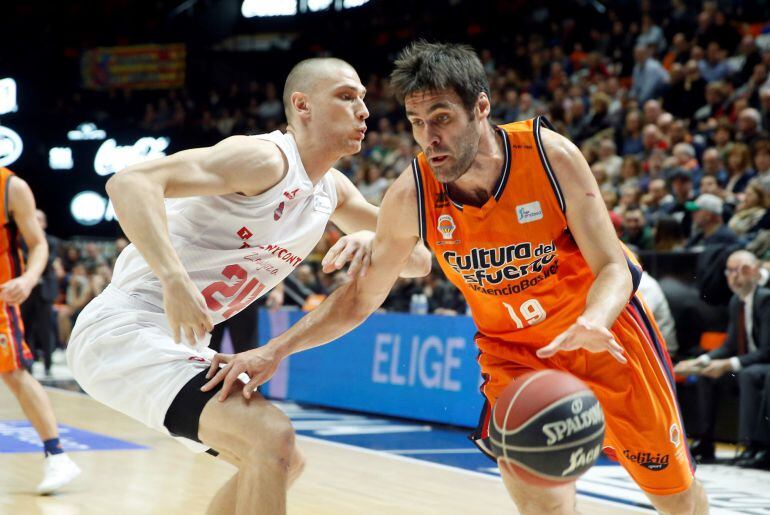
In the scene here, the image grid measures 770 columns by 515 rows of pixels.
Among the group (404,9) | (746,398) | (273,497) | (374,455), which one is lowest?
(374,455)

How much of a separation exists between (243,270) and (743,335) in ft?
14.4

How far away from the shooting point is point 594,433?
9.25 feet

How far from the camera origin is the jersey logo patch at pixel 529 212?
128 inches

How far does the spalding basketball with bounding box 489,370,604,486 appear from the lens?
2789mm

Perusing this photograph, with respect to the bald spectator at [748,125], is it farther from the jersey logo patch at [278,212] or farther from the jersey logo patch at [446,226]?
the jersey logo patch at [278,212]

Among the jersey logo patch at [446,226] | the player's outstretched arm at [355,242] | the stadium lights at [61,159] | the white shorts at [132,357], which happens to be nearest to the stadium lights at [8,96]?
the stadium lights at [61,159]

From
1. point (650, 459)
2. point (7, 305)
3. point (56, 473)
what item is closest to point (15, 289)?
point (7, 305)

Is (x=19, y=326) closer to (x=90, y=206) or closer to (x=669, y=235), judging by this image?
(x=669, y=235)

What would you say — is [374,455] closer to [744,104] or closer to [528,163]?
[528,163]

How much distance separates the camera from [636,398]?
3430 millimetres

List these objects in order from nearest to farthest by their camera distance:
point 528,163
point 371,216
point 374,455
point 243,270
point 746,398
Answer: point 528,163 → point 243,270 → point 371,216 → point 746,398 → point 374,455

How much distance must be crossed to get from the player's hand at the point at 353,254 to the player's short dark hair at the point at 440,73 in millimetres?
609

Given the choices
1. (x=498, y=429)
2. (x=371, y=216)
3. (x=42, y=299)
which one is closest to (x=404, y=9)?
(x=42, y=299)

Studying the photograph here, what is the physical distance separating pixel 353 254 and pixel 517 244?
622 millimetres
